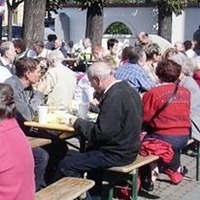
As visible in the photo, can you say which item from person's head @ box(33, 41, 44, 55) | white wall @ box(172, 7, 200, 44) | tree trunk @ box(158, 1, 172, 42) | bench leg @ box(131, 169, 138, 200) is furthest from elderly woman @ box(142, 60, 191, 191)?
white wall @ box(172, 7, 200, 44)

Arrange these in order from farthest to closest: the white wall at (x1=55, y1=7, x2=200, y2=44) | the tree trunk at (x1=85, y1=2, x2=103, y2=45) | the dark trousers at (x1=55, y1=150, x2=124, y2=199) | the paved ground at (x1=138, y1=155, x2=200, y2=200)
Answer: the white wall at (x1=55, y1=7, x2=200, y2=44) → the tree trunk at (x1=85, y1=2, x2=103, y2=45) → the paved ground at (x1=138, y1=155, x2=200, y2=200) → the dark trousers at (x1=55, y1=150, x2=124, y2=199)

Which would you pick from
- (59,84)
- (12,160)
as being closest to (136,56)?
(59,84)

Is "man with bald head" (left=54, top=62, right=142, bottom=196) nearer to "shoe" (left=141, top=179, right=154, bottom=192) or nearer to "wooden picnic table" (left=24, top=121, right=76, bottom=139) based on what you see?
"wooden picnic table" (left=24, top=121, right=76, bottom=139)

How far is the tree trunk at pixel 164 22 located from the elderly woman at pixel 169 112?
78.7ft

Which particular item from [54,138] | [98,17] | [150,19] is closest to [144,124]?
[54,138]

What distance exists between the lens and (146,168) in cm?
691

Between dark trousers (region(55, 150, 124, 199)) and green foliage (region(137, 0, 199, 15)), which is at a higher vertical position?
green foliage (region(137, 0, 199, 15))

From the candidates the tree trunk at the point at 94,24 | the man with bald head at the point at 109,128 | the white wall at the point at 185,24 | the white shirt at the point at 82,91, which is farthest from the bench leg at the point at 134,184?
the white wall at the point at 185,24

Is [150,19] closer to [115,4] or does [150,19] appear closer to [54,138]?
[115,4]

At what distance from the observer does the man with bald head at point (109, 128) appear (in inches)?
224

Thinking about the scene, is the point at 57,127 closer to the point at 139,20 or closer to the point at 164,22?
the point at 164,22

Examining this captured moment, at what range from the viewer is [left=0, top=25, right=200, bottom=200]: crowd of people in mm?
4066

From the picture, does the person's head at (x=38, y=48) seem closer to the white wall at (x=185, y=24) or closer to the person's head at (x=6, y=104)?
the person's head at (x=6, y=104)

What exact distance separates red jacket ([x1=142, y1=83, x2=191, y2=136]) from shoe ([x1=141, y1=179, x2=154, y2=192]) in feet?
→ 1.81
